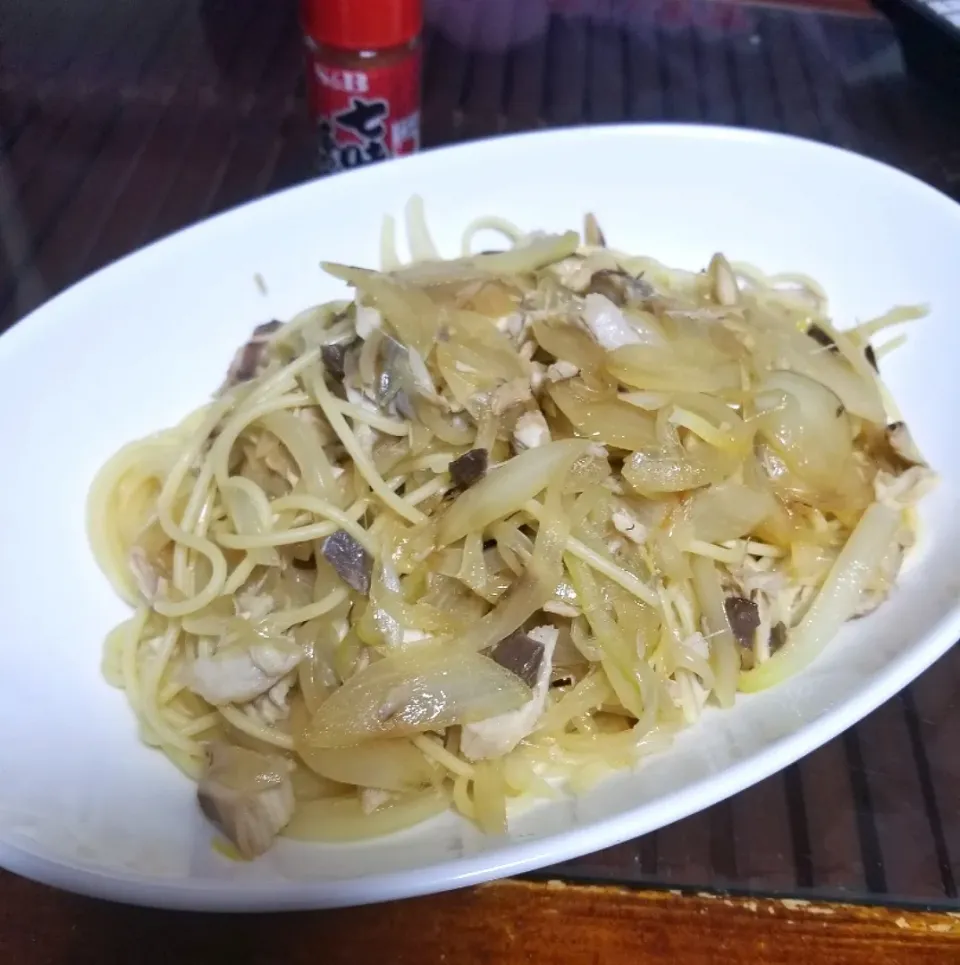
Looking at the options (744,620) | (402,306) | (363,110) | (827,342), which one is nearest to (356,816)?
(744,620)

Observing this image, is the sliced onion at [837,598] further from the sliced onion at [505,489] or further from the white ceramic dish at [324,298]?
the sliced onion at [505,489]

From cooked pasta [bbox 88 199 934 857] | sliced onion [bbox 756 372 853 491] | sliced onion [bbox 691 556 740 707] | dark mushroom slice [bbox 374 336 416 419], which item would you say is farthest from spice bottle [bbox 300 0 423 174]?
sliced onion [bbox 691 556 740 707]

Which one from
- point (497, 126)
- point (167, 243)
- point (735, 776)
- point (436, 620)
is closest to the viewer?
point (735, 776)

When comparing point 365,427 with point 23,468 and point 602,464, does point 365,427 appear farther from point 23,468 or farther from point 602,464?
point 23,468

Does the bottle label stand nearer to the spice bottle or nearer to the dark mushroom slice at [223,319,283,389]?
the spice bottle

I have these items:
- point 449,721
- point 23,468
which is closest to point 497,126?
point 23,468

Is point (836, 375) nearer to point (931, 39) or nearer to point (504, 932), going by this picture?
point (504, 932)

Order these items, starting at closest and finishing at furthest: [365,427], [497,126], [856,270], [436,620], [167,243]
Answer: [436,620] < [365,427] < [167,243] < [856,270] < [497,126]
